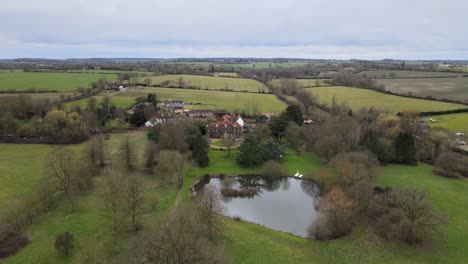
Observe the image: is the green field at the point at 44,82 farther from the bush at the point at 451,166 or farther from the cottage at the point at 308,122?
the bush at the point at 451,166

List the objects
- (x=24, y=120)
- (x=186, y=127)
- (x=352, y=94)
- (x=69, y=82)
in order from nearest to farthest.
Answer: (x=186, y=127) < (x=24, y=120) < (x=352, y=94) < (x=69, y=82)

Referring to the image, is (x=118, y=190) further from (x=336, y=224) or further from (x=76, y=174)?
(x=336, y=224)

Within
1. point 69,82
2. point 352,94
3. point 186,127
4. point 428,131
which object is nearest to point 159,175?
point 186,127

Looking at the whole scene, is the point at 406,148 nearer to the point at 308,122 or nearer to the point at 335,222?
the point at 335,222

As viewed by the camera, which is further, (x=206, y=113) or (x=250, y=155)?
(x=206, y=113)

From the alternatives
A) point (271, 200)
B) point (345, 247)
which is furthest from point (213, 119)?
point (345, 247)

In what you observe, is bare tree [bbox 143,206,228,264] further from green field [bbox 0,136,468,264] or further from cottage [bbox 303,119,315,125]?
cottage [bbox 303,119,315,125]

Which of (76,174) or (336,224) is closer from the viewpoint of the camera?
(336,224)
